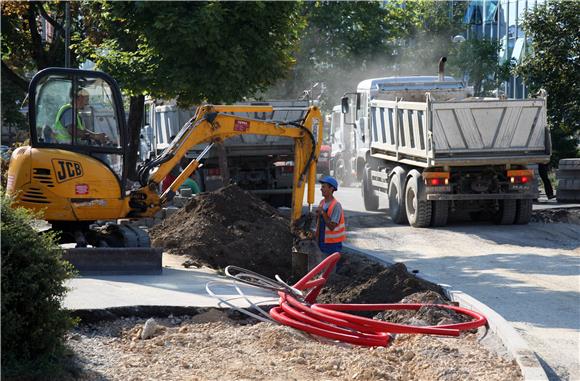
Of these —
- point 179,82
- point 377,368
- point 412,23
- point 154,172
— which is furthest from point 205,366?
point 412,23

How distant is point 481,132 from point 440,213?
1.80 metres

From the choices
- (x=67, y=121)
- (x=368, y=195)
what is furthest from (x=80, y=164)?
(x=368, y=195)

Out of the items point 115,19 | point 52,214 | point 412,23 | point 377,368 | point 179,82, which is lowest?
point 377,368

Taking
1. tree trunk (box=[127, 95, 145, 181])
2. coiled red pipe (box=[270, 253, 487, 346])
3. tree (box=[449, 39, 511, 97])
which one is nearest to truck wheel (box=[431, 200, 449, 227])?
tree trunk (box=[127, 95, 145, 181])

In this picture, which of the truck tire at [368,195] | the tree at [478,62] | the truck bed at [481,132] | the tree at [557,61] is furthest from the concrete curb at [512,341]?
the tree at [478,62]

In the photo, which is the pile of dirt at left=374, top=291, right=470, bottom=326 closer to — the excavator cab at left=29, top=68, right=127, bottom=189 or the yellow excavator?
the yellow excavator

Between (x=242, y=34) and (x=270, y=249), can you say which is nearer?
(x=270, y=249)

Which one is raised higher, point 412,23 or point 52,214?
point 412,23

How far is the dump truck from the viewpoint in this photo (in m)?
20.8

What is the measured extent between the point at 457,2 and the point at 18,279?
136 feet

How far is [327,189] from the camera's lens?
1191 centimetres

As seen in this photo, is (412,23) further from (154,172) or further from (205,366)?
(205,366)

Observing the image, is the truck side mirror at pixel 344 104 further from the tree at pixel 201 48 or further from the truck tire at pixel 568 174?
the truck tire at pixel 568 174

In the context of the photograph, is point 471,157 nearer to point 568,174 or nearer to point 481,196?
point 481,196
